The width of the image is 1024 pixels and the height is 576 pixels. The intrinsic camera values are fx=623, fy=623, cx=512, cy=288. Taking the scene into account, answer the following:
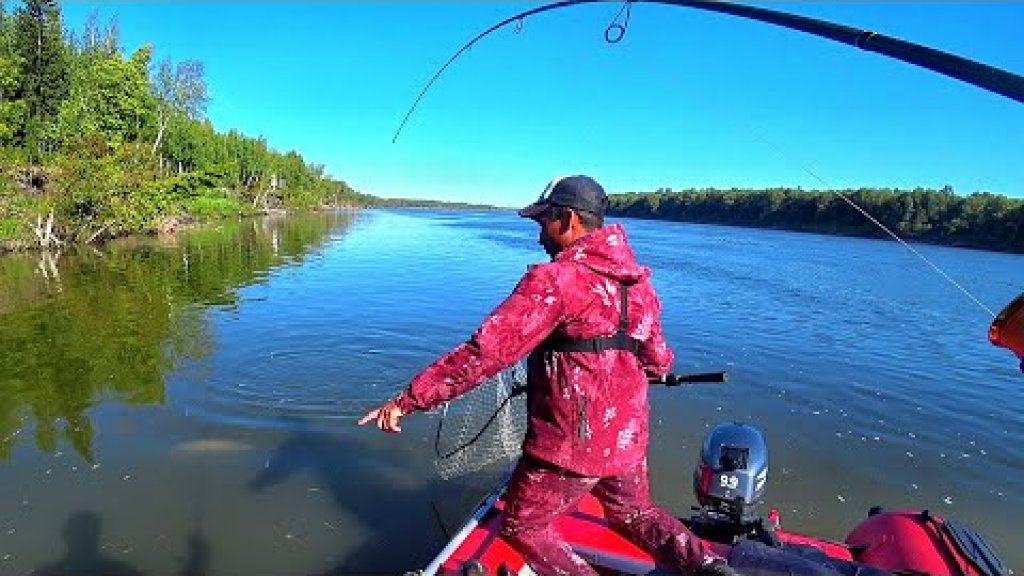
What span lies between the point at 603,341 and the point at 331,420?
5.77m

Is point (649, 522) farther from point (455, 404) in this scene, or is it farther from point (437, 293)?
point (437, 293)

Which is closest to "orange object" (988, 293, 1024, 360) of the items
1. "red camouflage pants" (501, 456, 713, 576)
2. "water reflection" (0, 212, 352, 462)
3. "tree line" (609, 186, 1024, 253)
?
"red camouflage pants" (501, 456, 713, 576)

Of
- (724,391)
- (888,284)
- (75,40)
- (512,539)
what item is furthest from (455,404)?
(75,40)

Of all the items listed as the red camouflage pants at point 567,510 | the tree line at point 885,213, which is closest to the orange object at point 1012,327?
the red camouflage pants at point 567,510

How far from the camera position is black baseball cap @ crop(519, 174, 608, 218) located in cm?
287

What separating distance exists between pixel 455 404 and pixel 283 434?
215 cm

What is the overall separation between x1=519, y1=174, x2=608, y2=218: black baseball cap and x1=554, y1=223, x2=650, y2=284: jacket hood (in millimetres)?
128

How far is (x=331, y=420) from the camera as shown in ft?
25.3

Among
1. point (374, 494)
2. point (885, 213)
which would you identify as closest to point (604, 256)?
point (374, 494)

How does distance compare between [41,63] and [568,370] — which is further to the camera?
[41,63]

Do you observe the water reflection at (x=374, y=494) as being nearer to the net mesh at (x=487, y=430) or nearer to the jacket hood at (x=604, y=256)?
the net mesh at (x=487, y=430)

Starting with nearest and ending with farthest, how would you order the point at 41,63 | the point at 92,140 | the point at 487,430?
1. the point at 487,430
2. the point at 92,140
3. the point at 41,63

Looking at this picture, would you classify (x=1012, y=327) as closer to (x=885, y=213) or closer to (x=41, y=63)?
(x=41, y=63)

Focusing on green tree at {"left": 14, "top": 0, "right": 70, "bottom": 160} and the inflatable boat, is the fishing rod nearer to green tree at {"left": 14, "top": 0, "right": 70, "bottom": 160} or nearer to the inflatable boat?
the inflatable boat
